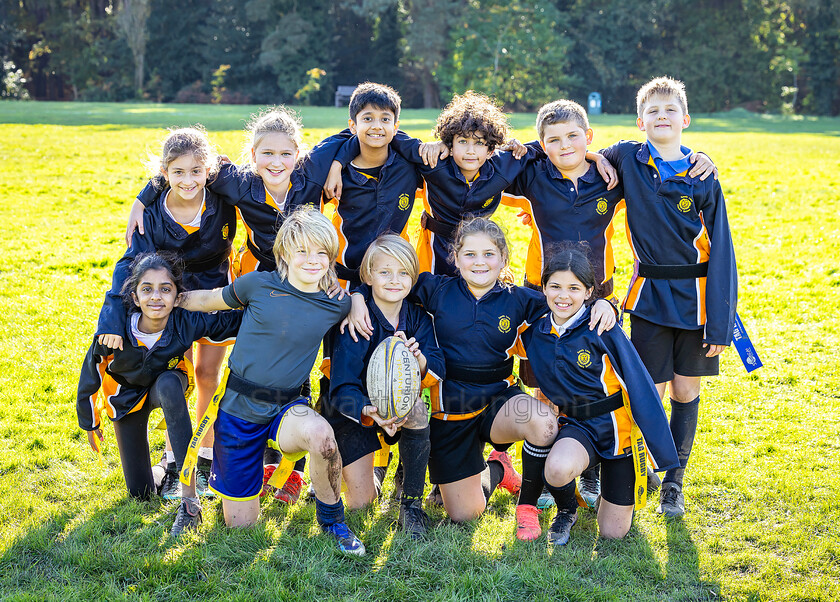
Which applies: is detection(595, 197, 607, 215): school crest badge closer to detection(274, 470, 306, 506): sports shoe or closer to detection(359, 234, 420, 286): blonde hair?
detection(359, 234, 420, 286): blonde hair

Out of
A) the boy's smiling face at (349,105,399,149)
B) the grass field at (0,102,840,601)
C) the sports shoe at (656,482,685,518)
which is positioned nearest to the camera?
the grass field at (0,102,840,601)

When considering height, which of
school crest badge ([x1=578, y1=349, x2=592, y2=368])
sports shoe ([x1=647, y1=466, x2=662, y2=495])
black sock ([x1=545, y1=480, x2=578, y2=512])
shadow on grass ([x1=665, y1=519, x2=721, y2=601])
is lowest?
shadow on grass ([x1=665, y1=519, x2=721, y2=601])

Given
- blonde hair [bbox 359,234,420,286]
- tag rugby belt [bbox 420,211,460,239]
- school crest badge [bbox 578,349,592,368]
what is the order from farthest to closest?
tag rugby belt [bbox 420,211,460,239]
blonde hair [bbox 359,234,420,286]
school crest badge [bbox 578,349,592,368]

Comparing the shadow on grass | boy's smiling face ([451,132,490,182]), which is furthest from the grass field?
boy's smiling face ([451,132,490,182])

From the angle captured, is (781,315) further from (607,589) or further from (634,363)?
(607,589)

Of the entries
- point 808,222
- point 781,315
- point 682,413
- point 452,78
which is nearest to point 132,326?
point 682,413

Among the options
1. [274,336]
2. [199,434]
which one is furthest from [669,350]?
[199,434]

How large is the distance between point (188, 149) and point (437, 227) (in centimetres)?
140

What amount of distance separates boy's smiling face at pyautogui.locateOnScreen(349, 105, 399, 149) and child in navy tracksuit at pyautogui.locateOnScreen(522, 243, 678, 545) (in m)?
1.18

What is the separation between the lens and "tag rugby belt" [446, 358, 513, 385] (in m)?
3.62

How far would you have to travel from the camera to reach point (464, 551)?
3252 millimetres

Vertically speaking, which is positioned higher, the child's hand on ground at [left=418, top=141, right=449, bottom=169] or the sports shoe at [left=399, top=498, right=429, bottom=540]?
the child's hand on ground at [left=418, top=141, right=449, bottom=169]

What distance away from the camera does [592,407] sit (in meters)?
3.42

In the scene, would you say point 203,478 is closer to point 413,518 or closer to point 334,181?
Answer: point 413,518
